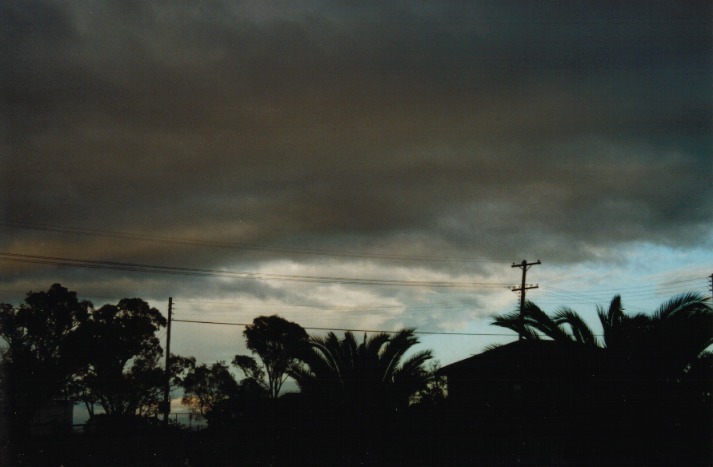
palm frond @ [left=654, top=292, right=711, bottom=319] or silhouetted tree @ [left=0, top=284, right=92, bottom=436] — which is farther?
silhouetted tree @ [left=0, top=284, right=92, bottom=436]

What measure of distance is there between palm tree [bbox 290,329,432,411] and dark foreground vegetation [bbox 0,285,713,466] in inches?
1.3

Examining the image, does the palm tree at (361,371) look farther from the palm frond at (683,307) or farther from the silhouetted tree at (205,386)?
the silhouetted tree at (205,386)

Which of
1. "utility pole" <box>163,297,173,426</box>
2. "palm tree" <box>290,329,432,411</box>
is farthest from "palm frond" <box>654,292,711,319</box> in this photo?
"utility pole" <box>163,297,173,426</box>

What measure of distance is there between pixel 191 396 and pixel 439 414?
4796cm

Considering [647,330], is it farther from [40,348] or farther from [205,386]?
[205,386]

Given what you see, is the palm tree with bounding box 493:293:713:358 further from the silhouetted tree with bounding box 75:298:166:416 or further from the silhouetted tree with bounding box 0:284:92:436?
the silhouetted tree with bounding box 75:298:166:416

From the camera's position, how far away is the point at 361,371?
19750 millimetres

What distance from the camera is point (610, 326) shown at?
14.9 metres

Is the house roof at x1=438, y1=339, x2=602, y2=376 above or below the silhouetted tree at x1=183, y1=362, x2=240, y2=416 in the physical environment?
above

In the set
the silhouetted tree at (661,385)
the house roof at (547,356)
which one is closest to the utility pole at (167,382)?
the house roof at (547,356)

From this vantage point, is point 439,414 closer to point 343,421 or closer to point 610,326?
point 343,421

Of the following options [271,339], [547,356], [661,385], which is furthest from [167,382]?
[661,385]

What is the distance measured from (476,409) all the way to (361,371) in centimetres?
356

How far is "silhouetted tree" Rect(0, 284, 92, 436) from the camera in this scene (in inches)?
1415
